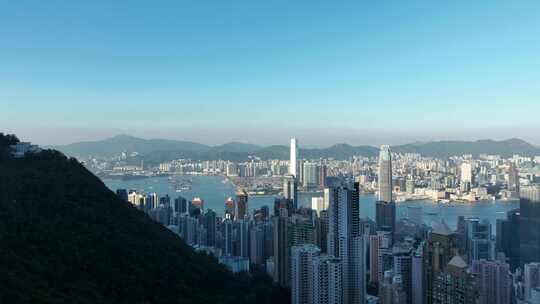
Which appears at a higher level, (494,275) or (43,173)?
(43,173)

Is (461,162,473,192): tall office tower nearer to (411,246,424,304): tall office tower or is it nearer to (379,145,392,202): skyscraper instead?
(379,145,392,202): skyscraper

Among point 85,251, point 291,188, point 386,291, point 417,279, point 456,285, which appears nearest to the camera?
point 456,285

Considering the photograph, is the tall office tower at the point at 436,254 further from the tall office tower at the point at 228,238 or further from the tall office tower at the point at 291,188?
the tall office tower at the point at 291,188

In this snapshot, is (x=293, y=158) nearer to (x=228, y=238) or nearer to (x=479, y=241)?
(x=228, y=238)

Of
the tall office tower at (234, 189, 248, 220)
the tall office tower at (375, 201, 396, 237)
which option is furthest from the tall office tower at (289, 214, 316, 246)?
the tall office tower at (234, 189, 248, 220)

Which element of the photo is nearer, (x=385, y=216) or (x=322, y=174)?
(x=385, y=216)

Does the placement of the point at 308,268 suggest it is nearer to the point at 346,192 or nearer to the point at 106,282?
the point at 346,192

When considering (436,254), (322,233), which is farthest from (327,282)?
(322,233)

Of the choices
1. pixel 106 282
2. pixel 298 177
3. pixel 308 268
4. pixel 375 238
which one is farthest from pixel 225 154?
pixel 106 282
